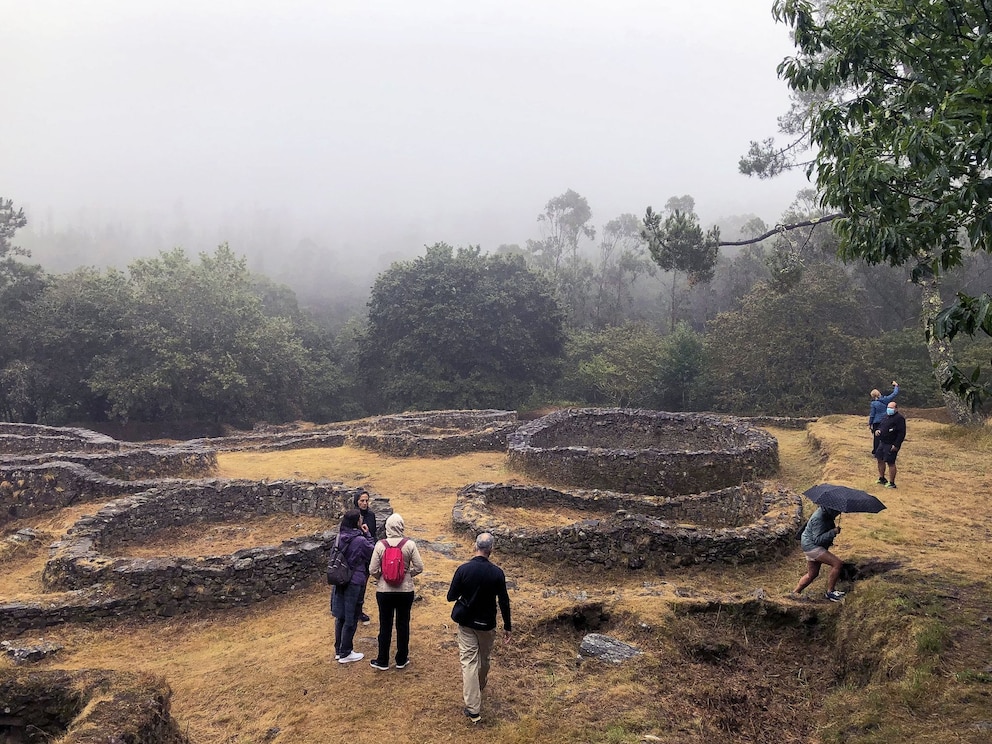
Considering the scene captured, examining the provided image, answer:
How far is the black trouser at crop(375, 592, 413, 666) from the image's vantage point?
6824 mm

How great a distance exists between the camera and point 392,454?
2317cm

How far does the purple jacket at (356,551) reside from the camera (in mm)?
7309

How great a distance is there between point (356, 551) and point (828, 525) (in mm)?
6602

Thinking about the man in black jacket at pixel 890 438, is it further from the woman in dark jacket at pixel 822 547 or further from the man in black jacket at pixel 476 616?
the man in black jacket at pixel 476 616

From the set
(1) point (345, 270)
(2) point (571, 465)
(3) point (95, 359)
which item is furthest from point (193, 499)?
(1) point (345, 270)

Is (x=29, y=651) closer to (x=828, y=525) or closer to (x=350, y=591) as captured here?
(x=350, y=591)

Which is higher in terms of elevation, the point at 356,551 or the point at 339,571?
the point at 356,551

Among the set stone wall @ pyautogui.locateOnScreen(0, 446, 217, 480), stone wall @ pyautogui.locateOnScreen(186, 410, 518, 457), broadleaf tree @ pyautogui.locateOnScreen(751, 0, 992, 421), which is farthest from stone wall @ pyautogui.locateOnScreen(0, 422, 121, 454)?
broadleaf tree @ pyautogui.locateOnScreen(751, 0, 992, 421)

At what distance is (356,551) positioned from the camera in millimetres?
7344

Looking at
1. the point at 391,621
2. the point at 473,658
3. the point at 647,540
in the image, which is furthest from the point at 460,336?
the point at 473,658

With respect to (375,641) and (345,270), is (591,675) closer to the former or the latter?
(375,641)

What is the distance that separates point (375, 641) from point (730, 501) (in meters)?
8.90

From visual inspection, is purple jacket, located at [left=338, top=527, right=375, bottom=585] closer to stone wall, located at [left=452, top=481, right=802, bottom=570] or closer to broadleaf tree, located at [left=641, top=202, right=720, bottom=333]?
stone wall, located at [left=452, top=481, right=802, bottom=570]

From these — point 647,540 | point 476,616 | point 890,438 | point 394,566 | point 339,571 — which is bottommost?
point 647,540
